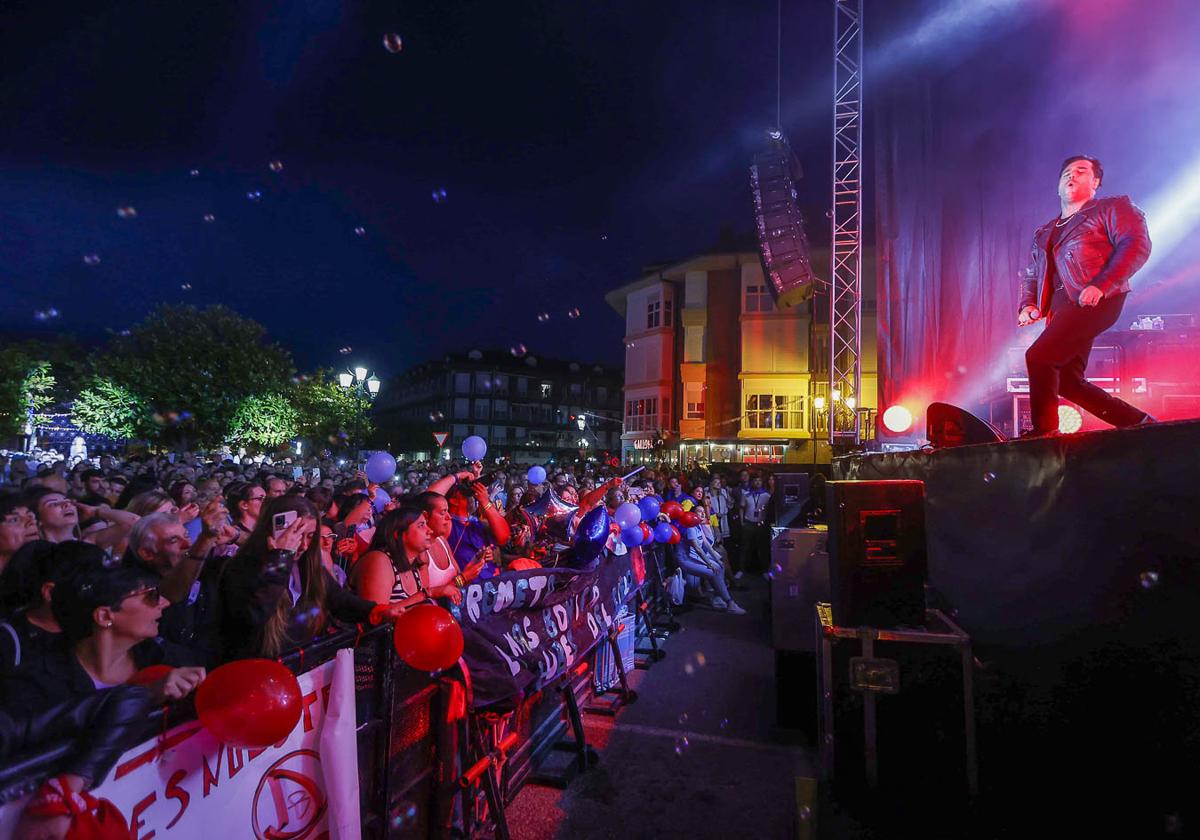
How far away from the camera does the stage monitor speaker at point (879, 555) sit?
3.45m

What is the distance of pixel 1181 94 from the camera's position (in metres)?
9.01

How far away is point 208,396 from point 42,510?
983 inches


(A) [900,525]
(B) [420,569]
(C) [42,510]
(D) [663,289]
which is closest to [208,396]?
(D) [663,289]

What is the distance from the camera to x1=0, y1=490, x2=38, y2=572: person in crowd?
363cm

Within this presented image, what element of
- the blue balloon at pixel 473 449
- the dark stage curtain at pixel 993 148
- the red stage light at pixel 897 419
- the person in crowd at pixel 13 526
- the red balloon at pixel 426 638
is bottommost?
the red balloon at pixel 426 638

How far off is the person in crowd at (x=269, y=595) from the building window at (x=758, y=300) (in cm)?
3017

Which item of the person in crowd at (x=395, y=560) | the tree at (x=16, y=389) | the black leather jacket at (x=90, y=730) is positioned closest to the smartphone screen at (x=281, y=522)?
the person in crowd at (x=395, y=560)

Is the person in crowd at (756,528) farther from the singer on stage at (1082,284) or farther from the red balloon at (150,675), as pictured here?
the red balloon at (150,675)

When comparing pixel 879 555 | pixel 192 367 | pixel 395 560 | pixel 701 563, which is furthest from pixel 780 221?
pixel 192 367

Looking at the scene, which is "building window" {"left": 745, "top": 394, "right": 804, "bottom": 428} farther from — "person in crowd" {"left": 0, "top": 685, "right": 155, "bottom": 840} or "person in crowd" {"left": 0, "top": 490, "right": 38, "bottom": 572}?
"person in crowd" {"left": 0, "top": 685, "right": 155, "bottom": 840}

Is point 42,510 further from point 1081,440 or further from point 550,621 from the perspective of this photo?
point 1081,440

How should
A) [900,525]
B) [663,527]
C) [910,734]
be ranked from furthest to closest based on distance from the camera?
[663,527] < [900,525] < [910,734]

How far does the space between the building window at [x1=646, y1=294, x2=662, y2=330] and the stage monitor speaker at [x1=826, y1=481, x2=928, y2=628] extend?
32161 mm

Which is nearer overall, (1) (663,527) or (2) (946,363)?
(1) (663,527)
